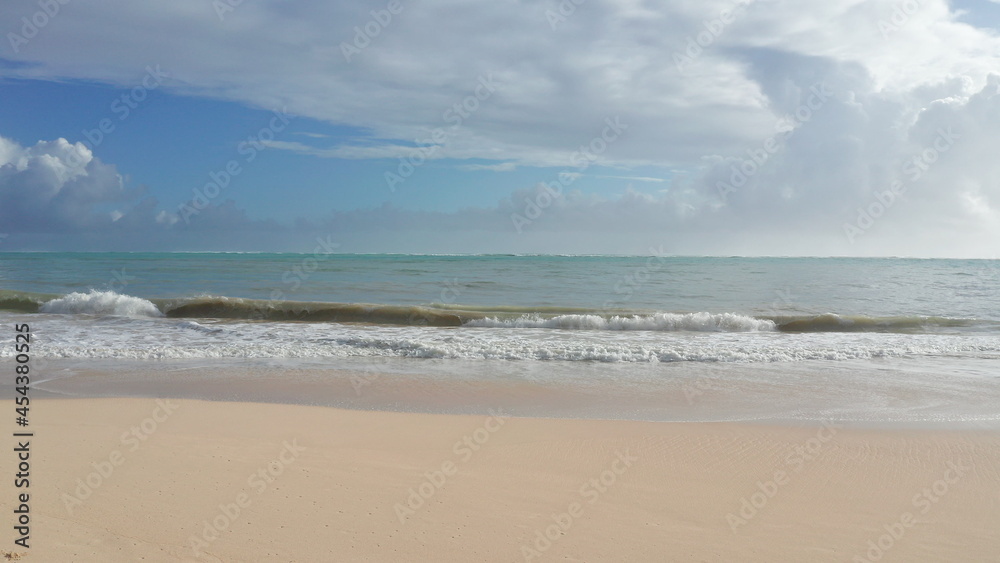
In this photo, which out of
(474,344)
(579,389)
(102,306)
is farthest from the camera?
(102,306)

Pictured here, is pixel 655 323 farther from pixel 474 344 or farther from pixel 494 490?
pixel 494 490

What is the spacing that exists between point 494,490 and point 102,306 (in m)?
20.0

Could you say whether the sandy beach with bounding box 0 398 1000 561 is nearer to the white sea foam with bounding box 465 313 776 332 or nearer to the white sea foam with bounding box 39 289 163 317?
the white sea foam with bounding box 465 313 776 332

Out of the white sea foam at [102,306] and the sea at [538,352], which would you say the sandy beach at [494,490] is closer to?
the sea at [538,352]

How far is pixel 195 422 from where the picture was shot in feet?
20.9

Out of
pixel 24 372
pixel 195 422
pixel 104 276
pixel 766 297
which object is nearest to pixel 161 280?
pixel 104 276

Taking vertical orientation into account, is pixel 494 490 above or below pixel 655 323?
below

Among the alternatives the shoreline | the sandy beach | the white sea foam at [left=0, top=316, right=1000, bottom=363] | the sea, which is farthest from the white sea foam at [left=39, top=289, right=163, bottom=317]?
the sandy beach

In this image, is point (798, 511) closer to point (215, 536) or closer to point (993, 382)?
point (215, 536)

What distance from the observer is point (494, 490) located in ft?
15.1

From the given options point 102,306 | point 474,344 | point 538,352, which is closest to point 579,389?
point 538,352

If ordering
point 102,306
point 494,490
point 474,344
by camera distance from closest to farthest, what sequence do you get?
point 494,490 < point 474,344 < point 102,306

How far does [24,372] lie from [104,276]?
90.0 ft

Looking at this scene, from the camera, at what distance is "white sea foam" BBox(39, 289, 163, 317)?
765 inches
